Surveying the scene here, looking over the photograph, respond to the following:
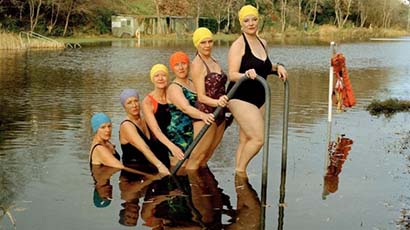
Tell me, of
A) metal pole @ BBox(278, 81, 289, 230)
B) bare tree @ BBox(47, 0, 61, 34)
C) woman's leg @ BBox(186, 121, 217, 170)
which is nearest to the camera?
metal pole @ BBox(278, 81, 289, 230)

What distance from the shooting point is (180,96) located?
766 cm

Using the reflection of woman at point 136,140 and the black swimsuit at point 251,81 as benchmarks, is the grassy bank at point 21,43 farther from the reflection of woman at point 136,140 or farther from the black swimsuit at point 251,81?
the black swimsuit at point 251,81

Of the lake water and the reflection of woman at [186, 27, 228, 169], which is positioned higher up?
the reflection of woman at [186, 27, 228, 169]

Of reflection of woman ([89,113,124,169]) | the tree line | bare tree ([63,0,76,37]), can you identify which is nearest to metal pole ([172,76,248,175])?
reflection of woman ([89,113,124,169])

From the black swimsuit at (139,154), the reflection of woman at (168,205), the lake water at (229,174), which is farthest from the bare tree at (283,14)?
the reflection of woman at (168,205)

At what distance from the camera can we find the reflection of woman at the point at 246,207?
20.0 feet

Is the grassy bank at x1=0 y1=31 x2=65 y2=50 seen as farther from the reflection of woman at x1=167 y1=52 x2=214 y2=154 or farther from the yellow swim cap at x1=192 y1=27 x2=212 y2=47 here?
the yellow swim cap at x1=192 y1=27 x2=212 y2=47

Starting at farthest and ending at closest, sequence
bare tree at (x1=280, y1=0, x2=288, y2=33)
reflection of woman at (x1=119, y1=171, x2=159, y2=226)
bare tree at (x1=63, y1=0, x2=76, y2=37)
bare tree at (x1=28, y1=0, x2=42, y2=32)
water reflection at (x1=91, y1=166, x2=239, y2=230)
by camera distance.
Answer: bare tree at (x1=280, y1=0, x2=288, y2=33)
bare tree at (x1=63, y1=0, x2=76, y2=37)
bare tree at (x1=28, y1=0, x2=42, y2=32)
reflection of woman at (x1=119, y1=171, x2=159, y2=226)
water reflection at (x1=91, y1=166, x2=239, y2=230)

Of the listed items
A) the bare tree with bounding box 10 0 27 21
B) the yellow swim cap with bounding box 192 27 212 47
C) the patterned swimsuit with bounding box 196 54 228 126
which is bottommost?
the patterned swimsuit with bounding box 196 54 228 126

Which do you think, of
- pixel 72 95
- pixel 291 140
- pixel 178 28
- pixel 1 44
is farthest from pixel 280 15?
pixel 291 140

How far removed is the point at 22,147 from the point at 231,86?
171 inches

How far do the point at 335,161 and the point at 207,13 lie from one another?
2625 inches

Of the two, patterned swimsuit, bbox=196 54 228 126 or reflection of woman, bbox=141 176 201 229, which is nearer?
reflection of woman, bbox=141 176 201 229

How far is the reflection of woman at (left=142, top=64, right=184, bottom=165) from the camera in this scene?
25.7 ft
